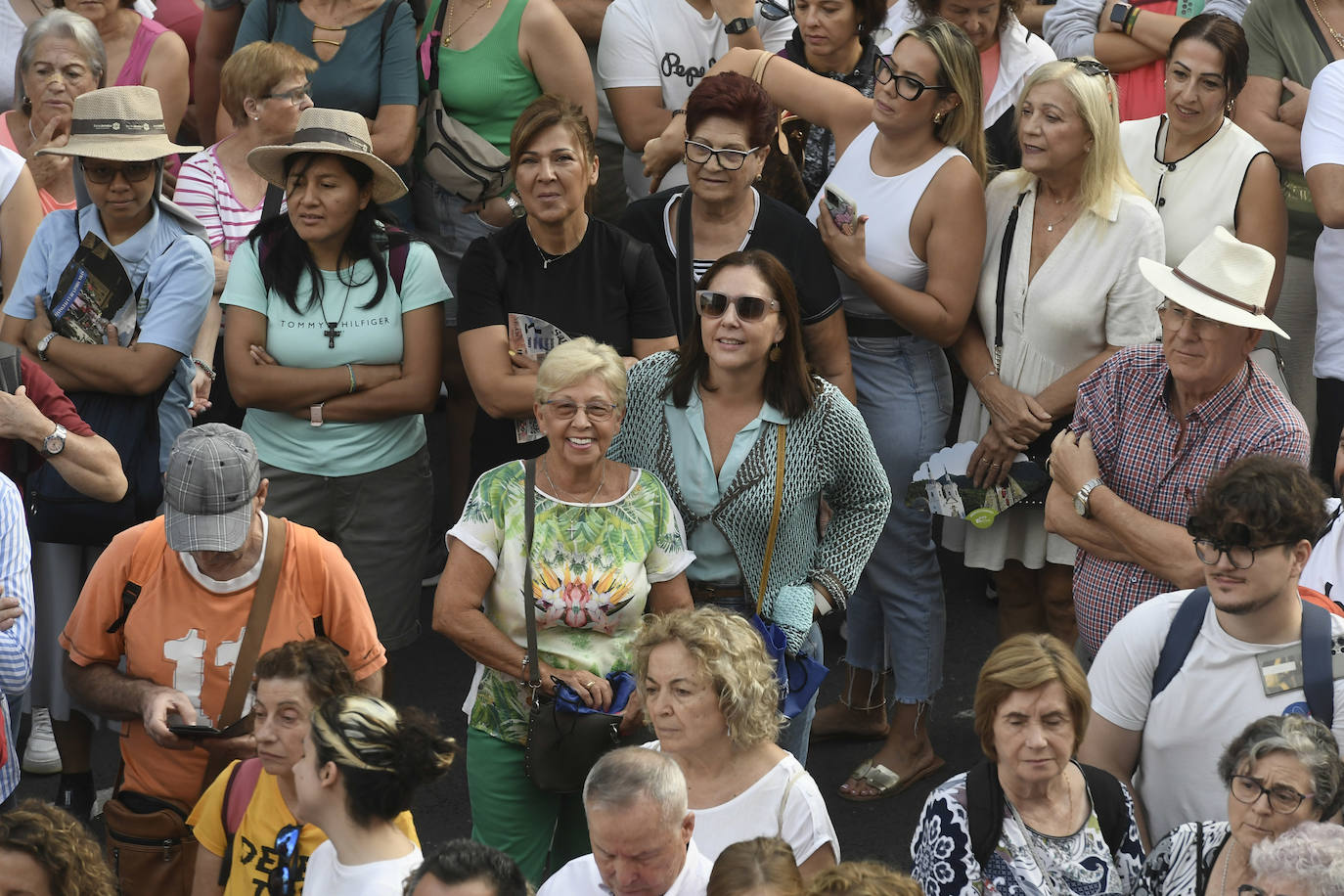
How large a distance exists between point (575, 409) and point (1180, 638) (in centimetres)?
166

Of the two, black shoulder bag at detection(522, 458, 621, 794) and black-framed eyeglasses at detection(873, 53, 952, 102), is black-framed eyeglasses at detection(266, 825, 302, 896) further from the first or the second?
black-framed eyeglasses at detection(873, 53, 952, 102)

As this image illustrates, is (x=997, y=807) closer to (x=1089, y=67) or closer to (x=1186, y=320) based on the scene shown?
(x=1186, y=320)

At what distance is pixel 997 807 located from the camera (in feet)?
12.6

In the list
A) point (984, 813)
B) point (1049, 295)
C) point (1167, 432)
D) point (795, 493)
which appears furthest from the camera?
point (1049, 295)

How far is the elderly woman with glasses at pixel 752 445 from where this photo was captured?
4812 mm

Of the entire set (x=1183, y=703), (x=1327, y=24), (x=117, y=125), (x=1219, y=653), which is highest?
(x=1327, y=24)

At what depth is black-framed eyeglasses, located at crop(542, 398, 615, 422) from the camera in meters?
4.53

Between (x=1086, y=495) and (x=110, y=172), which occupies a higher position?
(x=110, y=172)

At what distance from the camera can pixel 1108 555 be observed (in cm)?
486

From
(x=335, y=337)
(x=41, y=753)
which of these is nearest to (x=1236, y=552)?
(x=335, y=337)

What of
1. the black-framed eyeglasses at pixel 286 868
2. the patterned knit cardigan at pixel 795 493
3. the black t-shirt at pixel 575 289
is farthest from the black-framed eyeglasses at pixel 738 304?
the black-framed eyeglasses at pixel 286 868

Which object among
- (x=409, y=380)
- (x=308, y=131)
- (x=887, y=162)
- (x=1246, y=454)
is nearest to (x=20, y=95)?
(x=308, y=131)

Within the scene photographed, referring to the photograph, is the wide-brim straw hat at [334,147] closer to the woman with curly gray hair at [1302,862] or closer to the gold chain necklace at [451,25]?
the gold chain necklace at [451,25]

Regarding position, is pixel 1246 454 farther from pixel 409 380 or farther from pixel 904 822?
pixel 409 380
